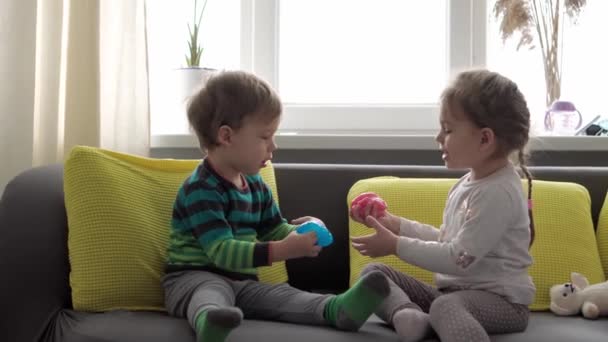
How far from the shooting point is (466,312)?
4.76 feet

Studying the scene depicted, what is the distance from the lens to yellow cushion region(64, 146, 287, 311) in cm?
162

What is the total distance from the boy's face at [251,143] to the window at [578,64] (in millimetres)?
1324

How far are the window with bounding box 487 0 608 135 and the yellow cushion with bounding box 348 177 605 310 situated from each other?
83cm

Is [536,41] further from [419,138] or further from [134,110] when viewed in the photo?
[134,110]

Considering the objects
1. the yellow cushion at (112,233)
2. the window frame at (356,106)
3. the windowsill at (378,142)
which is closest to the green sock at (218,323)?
the yellow cushion at (112,233)

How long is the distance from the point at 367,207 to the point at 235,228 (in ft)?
1.04

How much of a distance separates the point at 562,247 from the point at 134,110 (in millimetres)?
1377

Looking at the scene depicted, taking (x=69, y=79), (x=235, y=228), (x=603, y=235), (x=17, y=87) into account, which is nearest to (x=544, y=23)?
(x=603, y=235)

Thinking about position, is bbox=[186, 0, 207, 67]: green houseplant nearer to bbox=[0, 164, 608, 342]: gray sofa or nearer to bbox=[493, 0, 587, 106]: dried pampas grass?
bbox=[0, 164, 608, 342]: gray sofa

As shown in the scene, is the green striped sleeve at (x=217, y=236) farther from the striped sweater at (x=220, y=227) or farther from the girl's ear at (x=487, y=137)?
the girl's ear at (x=487, y=137)

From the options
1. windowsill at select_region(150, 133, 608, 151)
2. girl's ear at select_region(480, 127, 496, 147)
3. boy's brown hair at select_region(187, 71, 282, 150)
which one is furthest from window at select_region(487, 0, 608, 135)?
boy's brown hair at select_region(187, 71, 282, 150)

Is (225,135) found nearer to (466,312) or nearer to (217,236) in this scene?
(217,236)

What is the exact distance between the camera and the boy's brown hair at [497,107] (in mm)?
1567

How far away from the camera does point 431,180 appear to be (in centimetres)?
200
